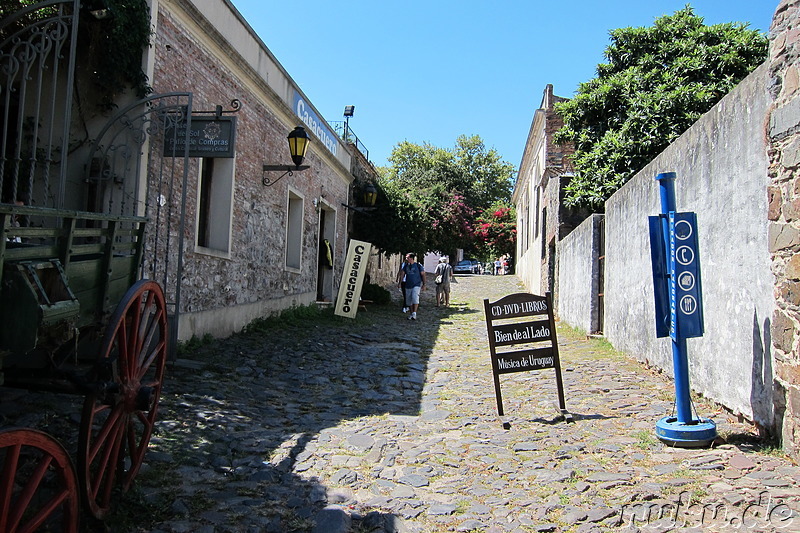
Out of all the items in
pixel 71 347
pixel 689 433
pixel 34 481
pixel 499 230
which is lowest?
pixel 689 433

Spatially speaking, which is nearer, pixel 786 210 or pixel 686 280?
pixel 786 210

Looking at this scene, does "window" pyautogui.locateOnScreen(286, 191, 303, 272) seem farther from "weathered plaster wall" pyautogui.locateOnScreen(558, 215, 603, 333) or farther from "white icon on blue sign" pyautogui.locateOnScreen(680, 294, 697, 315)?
"white icon on blue sign" pyautogui.locateOnScreen(680, 294, 697, 315)

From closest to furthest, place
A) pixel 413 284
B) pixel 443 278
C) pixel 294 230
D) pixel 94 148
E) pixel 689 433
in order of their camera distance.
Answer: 1. pixel 689 433
2. pixel 94 148
3. pixel 294 230
4. pixel 413 284
5. pixel 443 278

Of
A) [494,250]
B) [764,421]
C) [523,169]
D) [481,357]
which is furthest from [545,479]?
[494,250]

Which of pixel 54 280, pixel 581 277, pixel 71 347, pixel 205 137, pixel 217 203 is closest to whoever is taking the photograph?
pixel 54 280

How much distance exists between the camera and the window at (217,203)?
930cm

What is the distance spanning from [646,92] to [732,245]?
32.9 feet

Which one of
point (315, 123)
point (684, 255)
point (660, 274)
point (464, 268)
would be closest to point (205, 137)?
point (660, 274)

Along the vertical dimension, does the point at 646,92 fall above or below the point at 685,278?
above

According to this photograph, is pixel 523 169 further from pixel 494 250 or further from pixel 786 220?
pixel 786 220

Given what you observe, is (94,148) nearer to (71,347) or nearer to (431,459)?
(71,347)

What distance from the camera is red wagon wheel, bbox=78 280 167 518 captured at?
117 inches

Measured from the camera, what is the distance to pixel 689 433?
4.58m

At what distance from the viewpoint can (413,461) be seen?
4730mm
